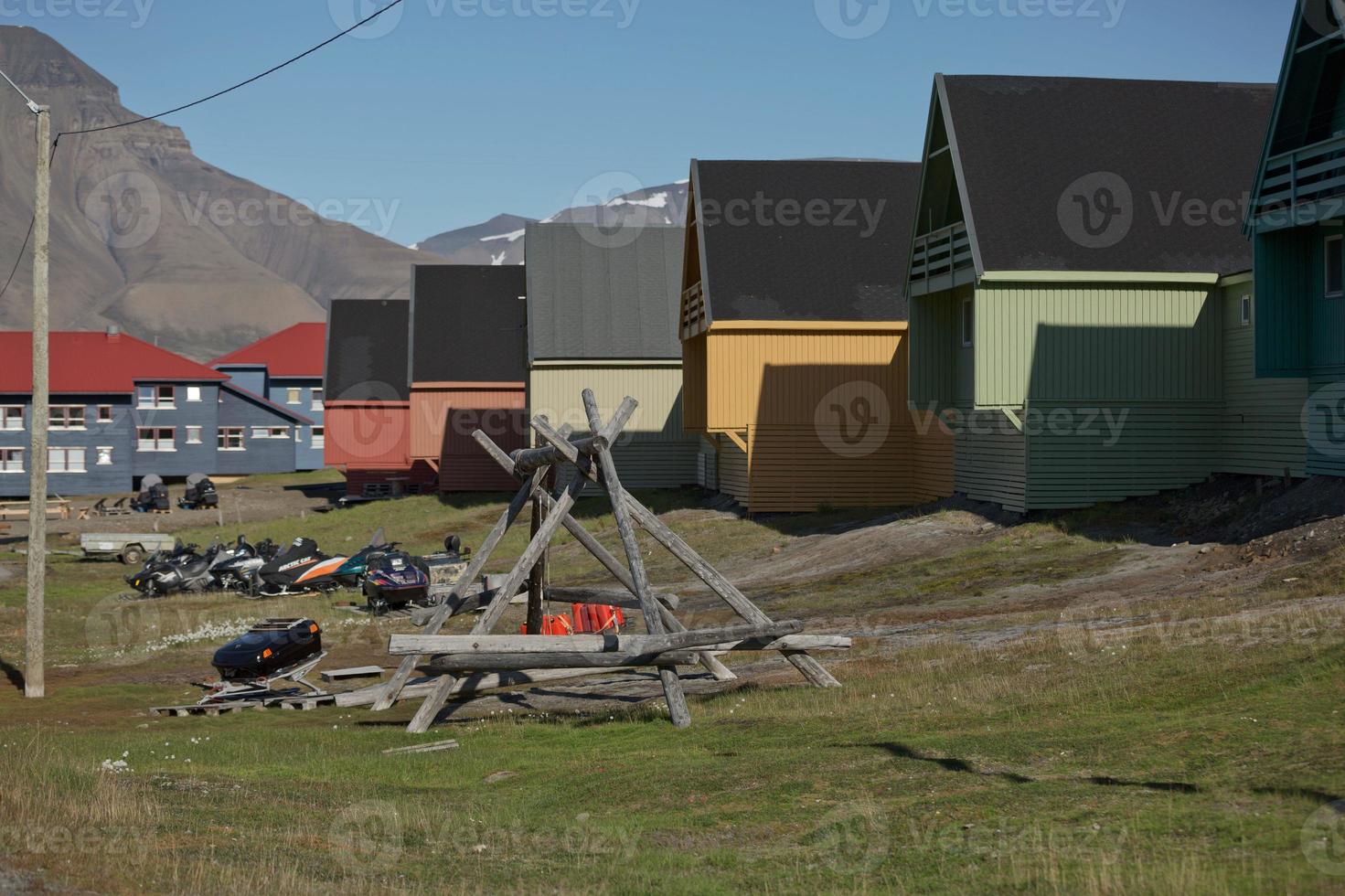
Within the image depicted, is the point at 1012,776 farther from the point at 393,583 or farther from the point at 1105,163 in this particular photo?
the point at 1105,163

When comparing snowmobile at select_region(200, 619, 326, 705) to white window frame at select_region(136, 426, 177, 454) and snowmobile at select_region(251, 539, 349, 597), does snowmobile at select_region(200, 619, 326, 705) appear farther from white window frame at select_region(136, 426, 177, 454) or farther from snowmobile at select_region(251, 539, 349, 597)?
white window frame at select_region(136, 426, 177, 454)

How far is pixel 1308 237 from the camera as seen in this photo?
25.5 metres

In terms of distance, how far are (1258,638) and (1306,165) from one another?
13026mm

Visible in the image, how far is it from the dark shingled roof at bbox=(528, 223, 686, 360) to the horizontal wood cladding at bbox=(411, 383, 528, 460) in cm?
662

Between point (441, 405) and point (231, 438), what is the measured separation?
25613 millimetres

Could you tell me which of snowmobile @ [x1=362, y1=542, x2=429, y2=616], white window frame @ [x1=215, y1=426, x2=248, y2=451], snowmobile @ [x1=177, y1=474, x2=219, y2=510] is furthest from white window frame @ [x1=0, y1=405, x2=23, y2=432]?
snowmobile @ [x1=362, y1=542, x2=429, y2=616]

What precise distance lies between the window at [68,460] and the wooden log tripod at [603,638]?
59.7m

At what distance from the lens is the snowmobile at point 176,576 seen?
119ft

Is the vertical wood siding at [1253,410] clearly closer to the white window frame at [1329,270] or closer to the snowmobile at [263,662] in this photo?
the white window frame at [1329,270]

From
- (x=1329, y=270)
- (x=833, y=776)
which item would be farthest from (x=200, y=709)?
(x=1329, y=270)

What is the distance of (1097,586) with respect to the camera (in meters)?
22.6

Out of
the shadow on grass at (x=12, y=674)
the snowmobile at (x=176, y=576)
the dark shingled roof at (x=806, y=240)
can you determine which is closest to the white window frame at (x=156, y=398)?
the snowmobile at (x=176, y=576)

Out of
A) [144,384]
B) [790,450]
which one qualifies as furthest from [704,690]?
[144,384]

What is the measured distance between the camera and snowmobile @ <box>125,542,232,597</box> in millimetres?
36406
